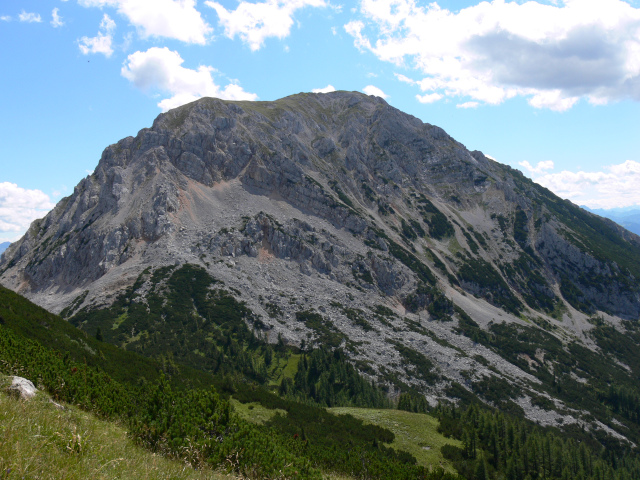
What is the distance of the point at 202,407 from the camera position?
55.9 ft

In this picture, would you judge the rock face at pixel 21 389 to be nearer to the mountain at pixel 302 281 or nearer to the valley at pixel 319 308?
the valley at pixel 319 308

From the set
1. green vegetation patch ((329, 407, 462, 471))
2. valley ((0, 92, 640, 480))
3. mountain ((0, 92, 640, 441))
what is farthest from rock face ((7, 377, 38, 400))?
mountain ((0, 92, 640, 441))

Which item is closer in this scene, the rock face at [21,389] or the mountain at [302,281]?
the rock face at [21,389]

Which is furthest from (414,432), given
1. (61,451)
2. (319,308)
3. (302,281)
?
(302,281)

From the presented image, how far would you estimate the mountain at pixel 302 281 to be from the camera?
350ft

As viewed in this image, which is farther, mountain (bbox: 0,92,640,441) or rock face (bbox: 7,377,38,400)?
mountain (bbox: 0,92,640,441)

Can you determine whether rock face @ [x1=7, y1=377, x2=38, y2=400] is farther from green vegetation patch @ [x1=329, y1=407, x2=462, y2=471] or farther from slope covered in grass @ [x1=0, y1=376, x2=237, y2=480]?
green vegetation patch @ [x1=329, y1=407, x2=462, y2=471]

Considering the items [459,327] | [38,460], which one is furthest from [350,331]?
[38,460]

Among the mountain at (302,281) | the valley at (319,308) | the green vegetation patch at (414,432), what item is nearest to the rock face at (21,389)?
the valley at (319,308)

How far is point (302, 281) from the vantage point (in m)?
136

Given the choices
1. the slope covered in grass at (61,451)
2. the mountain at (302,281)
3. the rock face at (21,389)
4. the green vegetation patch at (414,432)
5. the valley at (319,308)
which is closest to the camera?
the slope covered in grass at (61,451)

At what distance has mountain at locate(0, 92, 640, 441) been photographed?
4205 inches

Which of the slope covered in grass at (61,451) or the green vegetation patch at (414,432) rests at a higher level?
the slope covered in grass at (61,451)

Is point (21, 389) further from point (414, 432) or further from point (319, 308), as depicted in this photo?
point (319, 308)
